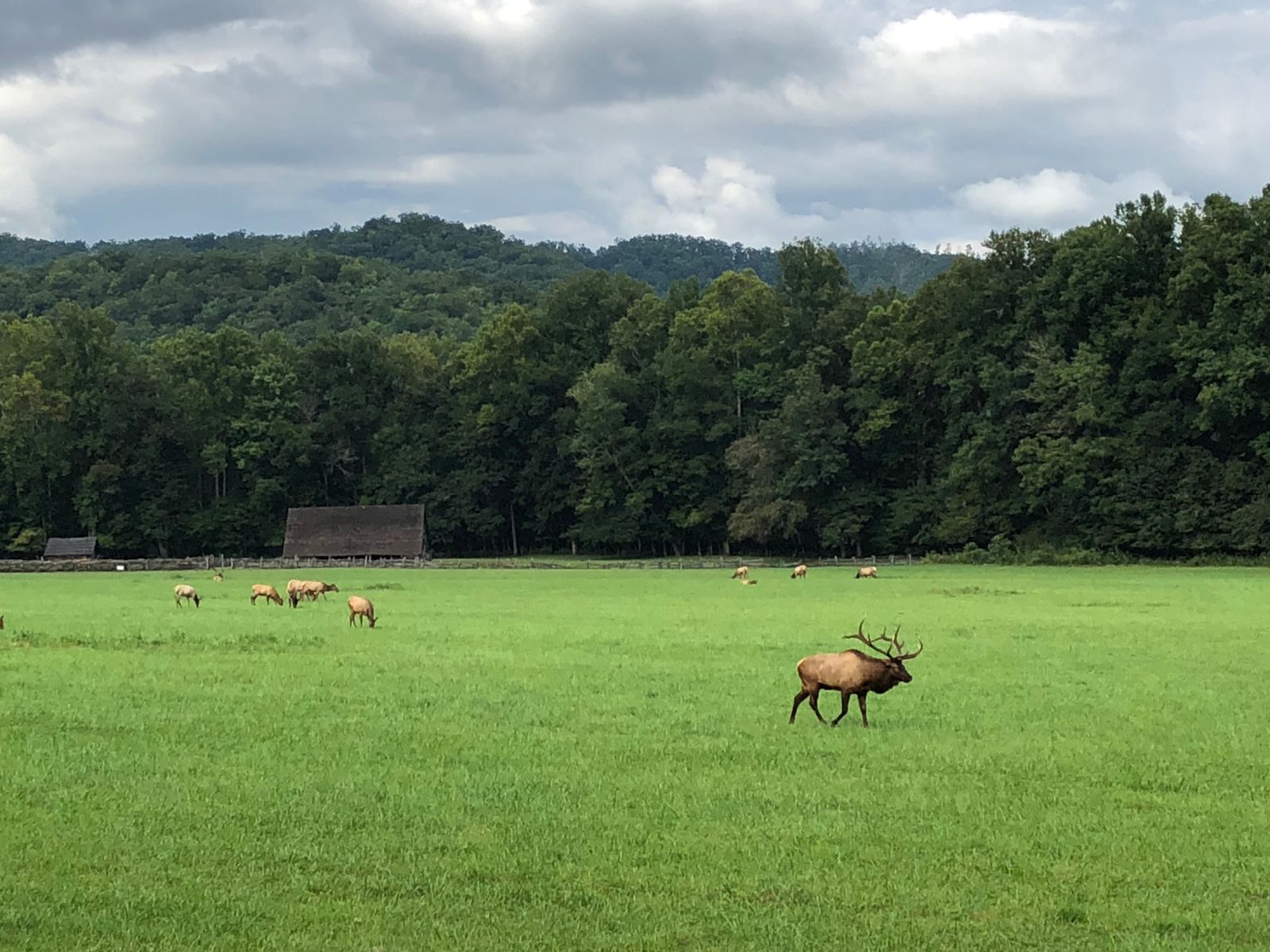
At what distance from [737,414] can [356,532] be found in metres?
24.5

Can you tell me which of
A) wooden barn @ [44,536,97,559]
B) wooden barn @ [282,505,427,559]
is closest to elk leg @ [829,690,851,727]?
wooden barn @ [282,505,427,559]

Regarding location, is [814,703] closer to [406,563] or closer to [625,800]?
[625,800]

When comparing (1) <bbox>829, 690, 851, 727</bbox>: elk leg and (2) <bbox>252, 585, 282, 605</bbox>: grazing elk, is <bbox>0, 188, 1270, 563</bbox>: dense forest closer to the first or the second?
(2) <bbox>252, 585, 282, 605</bbox>: grazing elk

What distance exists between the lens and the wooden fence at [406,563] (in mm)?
69875

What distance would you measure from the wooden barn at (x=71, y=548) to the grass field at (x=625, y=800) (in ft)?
203

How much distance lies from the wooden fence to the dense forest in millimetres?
2392

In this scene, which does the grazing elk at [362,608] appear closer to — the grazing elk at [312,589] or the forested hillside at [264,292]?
the grazing elk at [312,589]

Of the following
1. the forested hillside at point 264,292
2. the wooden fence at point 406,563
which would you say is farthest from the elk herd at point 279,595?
the forested hillside at point 264,292


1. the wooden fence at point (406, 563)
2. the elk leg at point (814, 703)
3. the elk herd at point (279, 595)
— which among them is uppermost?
the elk leg at point (814, 703)

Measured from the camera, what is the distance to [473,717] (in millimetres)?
16078

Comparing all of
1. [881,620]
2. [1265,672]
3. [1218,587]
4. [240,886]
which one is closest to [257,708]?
[240,886]

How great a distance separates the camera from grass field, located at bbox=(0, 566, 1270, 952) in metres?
8.31

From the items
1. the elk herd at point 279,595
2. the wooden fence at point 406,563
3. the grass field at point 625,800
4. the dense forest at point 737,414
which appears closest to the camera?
the grass field at point 625,800

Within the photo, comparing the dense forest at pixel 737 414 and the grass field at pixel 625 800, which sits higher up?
the dense forest at pixel 737 414
